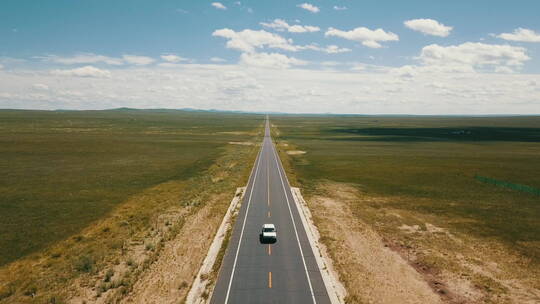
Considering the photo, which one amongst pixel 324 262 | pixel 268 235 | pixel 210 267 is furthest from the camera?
pixel 268 235

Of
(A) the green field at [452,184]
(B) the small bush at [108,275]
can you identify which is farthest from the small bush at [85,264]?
(A) the green field at [452,184]

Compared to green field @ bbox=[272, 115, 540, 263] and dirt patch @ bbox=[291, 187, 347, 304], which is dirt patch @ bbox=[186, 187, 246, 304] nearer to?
dirt patch @ bbox=[291, 187, 347, 304]

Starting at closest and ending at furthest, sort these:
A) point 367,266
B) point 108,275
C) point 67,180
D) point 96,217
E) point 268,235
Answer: point 108,275 → point 367,266 → point 268,235 → point 96,217 → point 67,180

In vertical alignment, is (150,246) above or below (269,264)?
below

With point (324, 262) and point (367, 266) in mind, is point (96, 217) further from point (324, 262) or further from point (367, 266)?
point (367, 266)

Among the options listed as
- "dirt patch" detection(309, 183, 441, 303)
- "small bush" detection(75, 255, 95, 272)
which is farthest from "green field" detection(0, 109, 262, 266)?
"dirt patch" detection(309, 183, 441, 303)

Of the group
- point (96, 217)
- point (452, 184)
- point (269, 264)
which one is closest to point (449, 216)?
point (452, 184)
